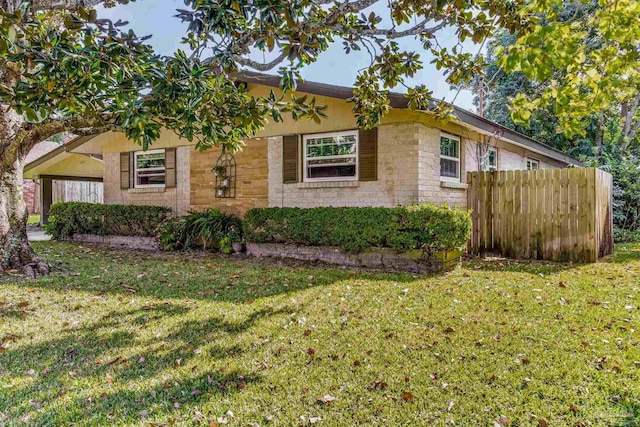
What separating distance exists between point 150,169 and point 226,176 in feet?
10.4

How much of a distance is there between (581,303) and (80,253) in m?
9.96

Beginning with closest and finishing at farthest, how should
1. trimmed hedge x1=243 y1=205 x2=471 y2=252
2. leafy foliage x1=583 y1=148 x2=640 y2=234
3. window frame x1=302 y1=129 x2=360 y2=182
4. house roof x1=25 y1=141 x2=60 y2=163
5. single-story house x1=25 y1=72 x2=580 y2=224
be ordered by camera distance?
trimmed hedge x1=243 y1=205 x2=471 y2=252 < single-story house x1=25 y1=72 x2=580 y2=224 < window frame x1=302 y1=129 x2=360 y2=182 < leafy foliage x1=583 y1=148 x2=640 y2=234 < house roof x1=25 y1=141 x2=60 y2=163

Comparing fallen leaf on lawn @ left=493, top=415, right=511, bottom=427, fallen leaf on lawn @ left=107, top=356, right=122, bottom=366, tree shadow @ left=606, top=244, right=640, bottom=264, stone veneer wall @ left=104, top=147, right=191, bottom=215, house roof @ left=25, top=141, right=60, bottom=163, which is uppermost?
house roof @ left=25, top=141, right=60, bottom=163

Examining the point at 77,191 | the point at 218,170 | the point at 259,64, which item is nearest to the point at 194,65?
the point at 259,64

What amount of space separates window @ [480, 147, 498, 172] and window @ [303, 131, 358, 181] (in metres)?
4.13

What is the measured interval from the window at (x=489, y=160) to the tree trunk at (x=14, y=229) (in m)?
10.5

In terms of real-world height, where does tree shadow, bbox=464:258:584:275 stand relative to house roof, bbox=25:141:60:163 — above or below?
below

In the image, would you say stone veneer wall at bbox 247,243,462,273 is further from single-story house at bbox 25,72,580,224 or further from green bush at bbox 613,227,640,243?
green bush at bbox 613,227,640,243

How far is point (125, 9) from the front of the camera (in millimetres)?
8461

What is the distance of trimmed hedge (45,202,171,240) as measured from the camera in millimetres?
11180

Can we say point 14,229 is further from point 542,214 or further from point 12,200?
point 542,214

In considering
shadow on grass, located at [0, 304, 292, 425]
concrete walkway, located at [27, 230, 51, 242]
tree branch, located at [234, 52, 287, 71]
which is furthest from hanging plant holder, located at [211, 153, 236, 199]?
shadow on grass, located at [0, 304, 292, 425]

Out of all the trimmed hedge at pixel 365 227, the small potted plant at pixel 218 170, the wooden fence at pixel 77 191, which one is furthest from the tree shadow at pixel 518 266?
the wooden fence at pixel 77 191

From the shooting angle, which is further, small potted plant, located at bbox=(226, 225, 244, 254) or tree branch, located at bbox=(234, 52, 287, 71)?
small potted plant, located at bbox=(226, 225, 244, 254)
